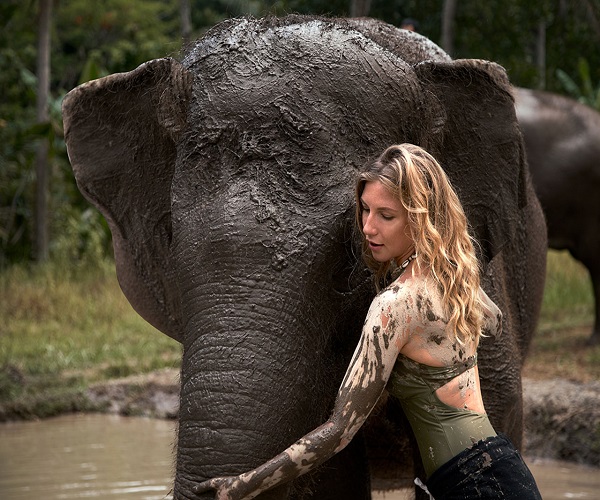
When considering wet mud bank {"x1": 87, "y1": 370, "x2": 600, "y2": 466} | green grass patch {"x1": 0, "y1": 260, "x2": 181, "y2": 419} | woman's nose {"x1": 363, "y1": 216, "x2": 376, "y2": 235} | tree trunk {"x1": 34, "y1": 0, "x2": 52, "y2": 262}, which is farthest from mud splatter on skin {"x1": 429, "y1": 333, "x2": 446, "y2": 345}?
tree trunk {"x1": 34, "y1": 0, "x2": 52, "y2": 262}

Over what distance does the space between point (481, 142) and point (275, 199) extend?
1.09 metres

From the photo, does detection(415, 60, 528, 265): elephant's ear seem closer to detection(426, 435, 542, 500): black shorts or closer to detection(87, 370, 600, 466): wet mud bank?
detection(426, 435, 542, 500): black shorts

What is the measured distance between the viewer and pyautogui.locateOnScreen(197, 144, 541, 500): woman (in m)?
3.19

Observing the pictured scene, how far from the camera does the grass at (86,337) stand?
33.1ft

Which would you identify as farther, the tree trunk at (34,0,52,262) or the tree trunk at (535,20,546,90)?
the tree trunk at (535,20,546,90)

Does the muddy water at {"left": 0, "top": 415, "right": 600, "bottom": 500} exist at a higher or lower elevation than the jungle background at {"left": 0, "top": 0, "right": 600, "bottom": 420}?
lower

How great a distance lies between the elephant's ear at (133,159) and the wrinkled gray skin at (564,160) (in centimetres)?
644

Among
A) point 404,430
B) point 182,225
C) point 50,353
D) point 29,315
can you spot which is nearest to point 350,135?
point 182,225

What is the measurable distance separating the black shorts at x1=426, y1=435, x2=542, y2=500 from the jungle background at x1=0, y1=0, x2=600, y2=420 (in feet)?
6.46

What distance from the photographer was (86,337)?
1253 cm

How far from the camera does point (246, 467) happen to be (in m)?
3.19

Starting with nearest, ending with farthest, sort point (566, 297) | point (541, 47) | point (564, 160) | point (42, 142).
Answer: point (564, 160) → point (566, 297) → point (42, 142) → point (541, 47)

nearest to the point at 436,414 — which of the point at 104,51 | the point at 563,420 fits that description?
the point at 563,420

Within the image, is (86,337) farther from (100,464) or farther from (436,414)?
(436,414)
